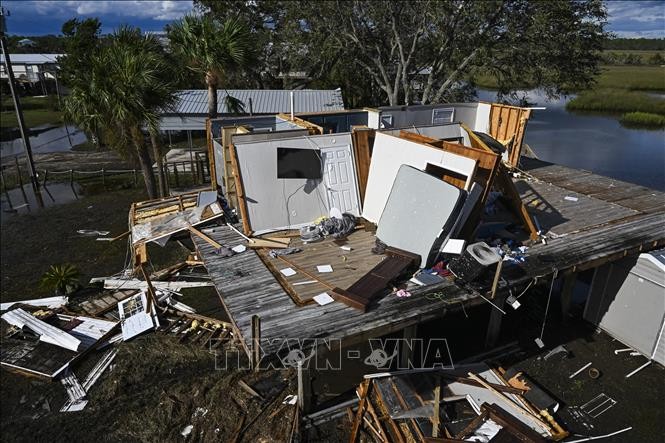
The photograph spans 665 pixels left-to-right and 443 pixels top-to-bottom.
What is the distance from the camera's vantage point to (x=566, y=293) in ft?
44.3

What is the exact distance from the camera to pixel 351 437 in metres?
9.13

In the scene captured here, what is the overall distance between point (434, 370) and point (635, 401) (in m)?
5.10

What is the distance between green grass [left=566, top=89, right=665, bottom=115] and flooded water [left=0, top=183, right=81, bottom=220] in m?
58.9

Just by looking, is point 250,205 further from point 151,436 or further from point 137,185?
point 137,185

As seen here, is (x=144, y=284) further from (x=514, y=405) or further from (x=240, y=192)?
(x=514, y=405)

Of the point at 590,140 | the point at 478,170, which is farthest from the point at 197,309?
the point at 590,140

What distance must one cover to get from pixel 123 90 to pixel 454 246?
13.8 metres

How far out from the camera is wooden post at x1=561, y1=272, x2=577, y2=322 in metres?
13.2

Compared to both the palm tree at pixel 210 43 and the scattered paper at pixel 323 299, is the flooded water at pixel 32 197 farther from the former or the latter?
the scattered paper at pixel 323 299

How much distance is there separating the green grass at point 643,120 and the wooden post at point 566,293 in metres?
44.7

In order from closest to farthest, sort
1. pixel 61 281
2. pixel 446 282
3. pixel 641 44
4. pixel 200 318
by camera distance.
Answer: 1. pixel 446 282
2. pixel 200 318
3. pixel 61 281
4. pixel 641 44

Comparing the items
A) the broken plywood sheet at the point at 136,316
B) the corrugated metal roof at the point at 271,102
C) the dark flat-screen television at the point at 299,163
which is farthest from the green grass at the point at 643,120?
the broken plywood sheet at the point at 136,316

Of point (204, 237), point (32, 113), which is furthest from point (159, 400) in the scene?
point (32, 113)

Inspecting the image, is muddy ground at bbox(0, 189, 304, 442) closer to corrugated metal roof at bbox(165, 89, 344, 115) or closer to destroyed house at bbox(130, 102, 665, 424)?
destroyed house at bbox(130, 102, 665, 424)
